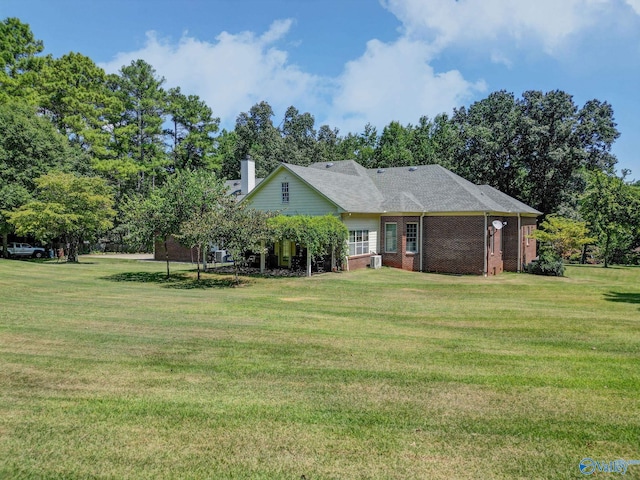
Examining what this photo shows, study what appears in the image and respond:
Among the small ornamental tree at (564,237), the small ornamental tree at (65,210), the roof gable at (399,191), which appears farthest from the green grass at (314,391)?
the small ornamental tree at (65,210)

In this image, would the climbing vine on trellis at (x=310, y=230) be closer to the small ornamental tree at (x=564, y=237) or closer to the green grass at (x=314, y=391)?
the green grass at (x=314, y=391)

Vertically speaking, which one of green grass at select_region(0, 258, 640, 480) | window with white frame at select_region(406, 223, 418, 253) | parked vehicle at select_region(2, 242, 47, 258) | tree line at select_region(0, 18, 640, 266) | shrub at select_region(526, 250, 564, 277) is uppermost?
tree line at select_region(0, 18, 640, 266)

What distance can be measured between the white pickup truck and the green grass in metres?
28.9

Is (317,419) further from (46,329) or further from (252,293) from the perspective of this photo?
(252,293)

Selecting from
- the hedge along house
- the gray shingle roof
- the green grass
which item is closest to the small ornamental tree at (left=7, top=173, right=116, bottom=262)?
the hedge along house

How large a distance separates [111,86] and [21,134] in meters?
17.8

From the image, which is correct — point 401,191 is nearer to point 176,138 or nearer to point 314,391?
point 314,391

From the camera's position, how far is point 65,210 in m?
31.8

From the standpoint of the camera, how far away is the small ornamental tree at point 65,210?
3075 cm

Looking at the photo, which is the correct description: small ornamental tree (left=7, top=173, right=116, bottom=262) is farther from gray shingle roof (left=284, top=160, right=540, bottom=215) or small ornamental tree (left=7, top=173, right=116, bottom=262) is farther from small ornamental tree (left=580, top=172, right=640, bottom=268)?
small ornamental tree (left=580, top=172, right=640, bottom=268)

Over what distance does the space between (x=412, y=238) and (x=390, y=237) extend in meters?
1.28

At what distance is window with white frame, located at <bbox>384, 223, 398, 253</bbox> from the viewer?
87.8 feet

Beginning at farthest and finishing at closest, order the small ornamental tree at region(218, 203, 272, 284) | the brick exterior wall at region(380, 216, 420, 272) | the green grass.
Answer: the brick exterior wall at region(380, 216, 420, 272)
the small ornamental tree at region(218, 203, 272, 284)
the green grass

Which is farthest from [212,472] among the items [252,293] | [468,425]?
[252,293]
